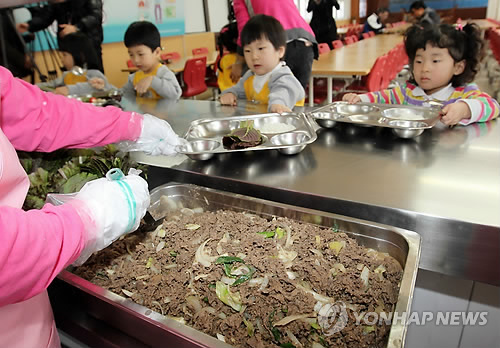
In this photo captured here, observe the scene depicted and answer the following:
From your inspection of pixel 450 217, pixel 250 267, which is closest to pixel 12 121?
pixel 250 267

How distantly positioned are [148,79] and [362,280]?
216 centimetres

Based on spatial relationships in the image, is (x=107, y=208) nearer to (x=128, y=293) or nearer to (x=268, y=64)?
(x=128, y=293)

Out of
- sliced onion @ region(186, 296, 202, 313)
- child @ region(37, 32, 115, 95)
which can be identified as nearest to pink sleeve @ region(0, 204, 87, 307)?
sliced onion @ region(186, 296, 202, 313)

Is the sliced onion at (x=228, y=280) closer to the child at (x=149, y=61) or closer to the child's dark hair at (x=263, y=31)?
the child's dark hair at (x=263, y=31)

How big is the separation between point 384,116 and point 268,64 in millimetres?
796

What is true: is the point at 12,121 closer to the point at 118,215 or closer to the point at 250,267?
the point at 118,215

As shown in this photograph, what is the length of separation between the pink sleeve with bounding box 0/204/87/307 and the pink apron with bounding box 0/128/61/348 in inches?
5.8

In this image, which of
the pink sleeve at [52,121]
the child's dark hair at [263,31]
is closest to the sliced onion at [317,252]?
the pink sleeve at [52,121]

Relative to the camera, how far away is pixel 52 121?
3.31 ft

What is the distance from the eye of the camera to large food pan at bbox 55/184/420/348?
0.57m

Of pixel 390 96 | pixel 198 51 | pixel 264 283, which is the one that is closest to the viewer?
pixel 264 283

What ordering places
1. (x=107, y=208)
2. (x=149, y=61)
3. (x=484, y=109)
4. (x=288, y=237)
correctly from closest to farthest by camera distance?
(x=107, y=208)
(x=288, y=237)
(x=484, y=109)
(x=149, y=61)

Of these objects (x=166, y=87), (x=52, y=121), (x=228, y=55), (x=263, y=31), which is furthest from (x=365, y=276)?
(x=228, y=55)

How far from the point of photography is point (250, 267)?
757 mm
